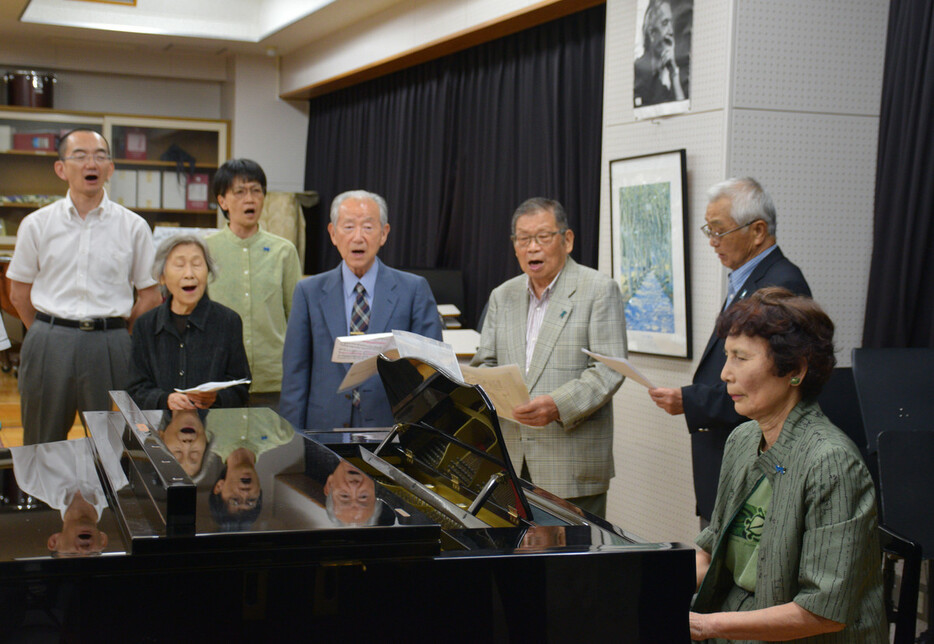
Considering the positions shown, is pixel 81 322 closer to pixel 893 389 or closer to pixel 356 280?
pixel 356 280

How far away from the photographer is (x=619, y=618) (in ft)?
4.72

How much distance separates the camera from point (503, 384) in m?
2.59

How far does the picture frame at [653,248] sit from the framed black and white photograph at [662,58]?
192 millimetres

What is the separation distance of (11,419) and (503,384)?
469 centimetres

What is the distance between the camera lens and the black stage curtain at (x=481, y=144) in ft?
16.0

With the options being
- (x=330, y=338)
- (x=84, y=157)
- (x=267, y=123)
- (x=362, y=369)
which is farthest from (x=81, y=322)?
(x=267, y=123)

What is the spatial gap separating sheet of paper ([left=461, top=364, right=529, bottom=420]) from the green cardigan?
2.96 ft

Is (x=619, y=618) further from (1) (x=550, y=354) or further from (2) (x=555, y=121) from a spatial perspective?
(2) (x=555, y=121)

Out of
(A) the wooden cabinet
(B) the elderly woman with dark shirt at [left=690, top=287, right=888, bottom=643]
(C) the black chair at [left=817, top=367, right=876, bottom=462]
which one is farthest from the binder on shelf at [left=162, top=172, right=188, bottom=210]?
(B) the elderly woman with dark shirt at [left=690, top=287, right=888, bottom=643]

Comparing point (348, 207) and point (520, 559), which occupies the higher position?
point (348, 207)

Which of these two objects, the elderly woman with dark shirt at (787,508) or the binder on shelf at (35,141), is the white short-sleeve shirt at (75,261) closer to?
the elderly woman with dark shirt at (787,508)

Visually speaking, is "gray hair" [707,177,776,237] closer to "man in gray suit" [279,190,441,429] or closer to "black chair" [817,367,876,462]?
"black chair" [817,367,876,462]

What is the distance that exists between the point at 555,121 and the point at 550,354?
96.8 inches

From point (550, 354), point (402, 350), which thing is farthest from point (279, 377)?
point (402, 350)
